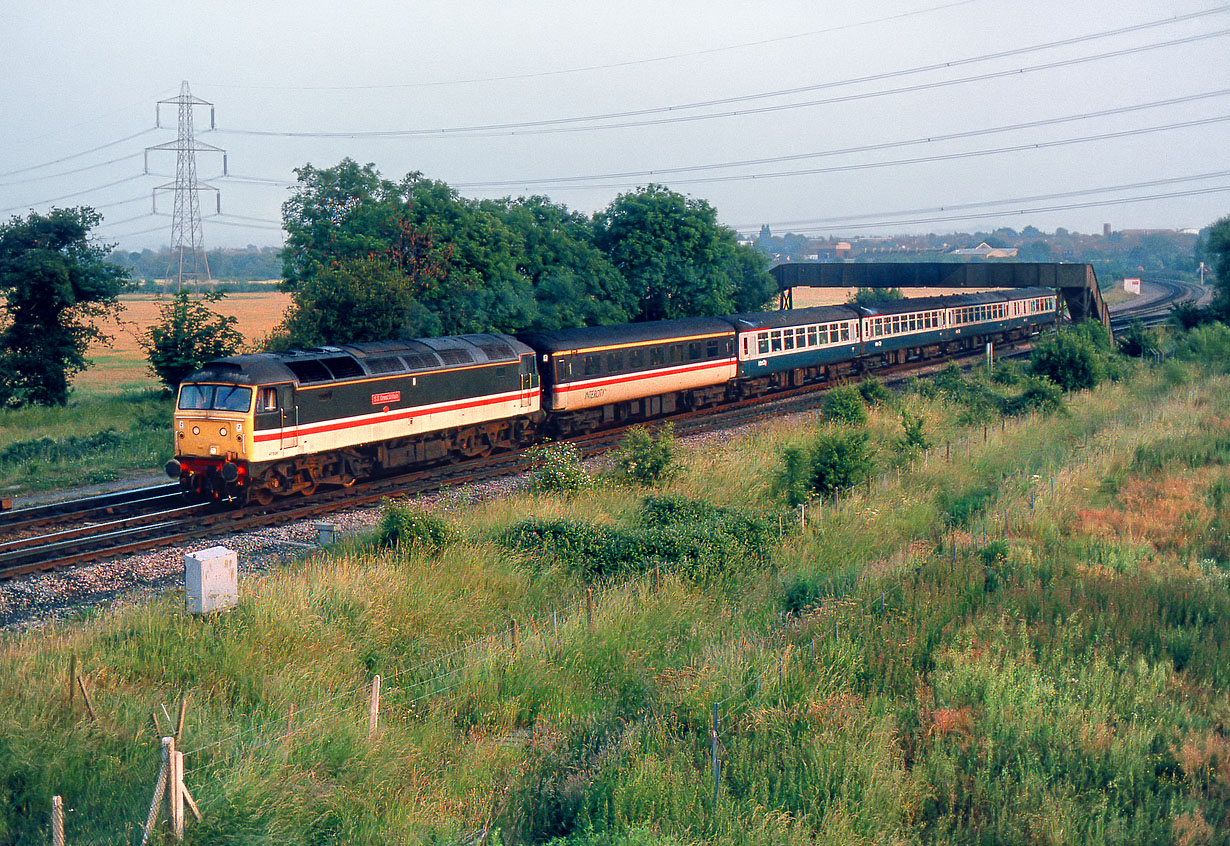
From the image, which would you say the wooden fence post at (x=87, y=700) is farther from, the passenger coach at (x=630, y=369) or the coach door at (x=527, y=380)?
the passenger coach at (x=630, y=369)

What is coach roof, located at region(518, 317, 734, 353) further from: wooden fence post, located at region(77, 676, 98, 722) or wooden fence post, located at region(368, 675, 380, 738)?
wooden fence post, located at region(77, 676, 98, 722)

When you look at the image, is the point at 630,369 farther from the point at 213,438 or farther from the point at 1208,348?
the point at 1208,348

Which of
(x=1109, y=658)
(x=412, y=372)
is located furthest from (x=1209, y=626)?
(x=412, y=372)

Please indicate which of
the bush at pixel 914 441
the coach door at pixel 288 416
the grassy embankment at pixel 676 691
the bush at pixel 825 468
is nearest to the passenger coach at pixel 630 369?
the bush at pixel 825 468

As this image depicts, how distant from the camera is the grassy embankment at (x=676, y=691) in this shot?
322 inches

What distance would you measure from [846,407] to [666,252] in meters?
22.1

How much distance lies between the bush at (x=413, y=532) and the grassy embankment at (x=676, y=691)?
40 cm

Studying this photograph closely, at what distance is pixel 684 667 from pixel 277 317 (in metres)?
83.7

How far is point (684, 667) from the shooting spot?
1100cm

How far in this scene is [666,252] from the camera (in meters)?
49.4

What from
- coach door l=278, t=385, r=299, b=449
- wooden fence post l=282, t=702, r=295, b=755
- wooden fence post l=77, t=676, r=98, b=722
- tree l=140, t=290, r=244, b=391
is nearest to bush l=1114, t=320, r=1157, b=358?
tree l=140, t=290, r=244, b=391

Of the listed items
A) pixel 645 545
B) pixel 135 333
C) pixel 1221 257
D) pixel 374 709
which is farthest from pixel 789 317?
pixel 135 333

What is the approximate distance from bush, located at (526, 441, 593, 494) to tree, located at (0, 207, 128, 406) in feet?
76.2

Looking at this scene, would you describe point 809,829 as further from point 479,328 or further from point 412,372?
point 479,328
